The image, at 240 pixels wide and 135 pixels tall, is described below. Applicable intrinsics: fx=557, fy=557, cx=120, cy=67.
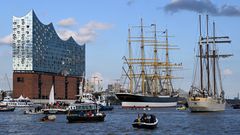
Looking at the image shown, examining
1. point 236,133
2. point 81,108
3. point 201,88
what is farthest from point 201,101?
point 236,133

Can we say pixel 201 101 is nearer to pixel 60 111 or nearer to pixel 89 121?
pixel 60 111

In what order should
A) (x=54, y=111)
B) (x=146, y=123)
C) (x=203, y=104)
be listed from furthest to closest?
(x=54, y=111)
(x=203, y=104)
(x=146, y=123)

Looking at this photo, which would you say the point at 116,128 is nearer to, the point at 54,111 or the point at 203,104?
the point at 203,104

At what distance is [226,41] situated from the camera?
18638cm

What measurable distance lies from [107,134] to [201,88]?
83.0 m

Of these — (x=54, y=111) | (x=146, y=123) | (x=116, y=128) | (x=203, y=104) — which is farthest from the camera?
(x=54, y=111)

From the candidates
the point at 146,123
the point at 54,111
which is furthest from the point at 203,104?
the point at 146,123

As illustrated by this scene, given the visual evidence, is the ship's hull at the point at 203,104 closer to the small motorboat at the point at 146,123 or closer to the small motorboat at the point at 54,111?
the small motorboat at the point at 54,111

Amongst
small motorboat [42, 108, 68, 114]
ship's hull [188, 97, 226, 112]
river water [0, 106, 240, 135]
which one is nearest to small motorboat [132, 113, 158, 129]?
river water [0, 106, 240, 135]

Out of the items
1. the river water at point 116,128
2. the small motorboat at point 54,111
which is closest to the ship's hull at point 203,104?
the river water at point 116,128

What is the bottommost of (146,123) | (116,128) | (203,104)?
(116,128)

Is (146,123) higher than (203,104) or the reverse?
the reverse

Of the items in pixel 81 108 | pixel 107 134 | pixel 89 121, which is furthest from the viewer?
pixel 81 108

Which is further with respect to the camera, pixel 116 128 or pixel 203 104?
pixel 203 104
